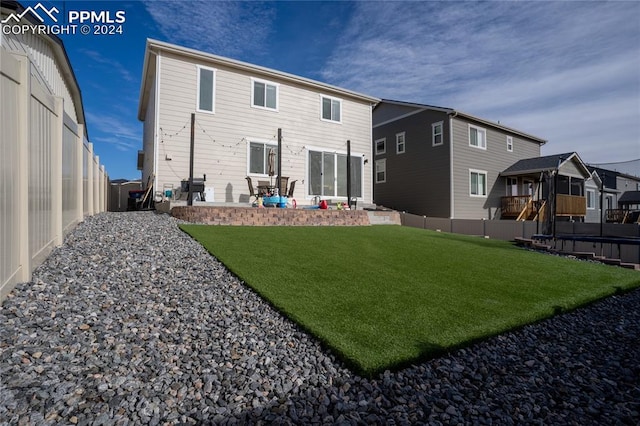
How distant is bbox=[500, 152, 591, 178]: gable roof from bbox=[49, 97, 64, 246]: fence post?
66.1 feet

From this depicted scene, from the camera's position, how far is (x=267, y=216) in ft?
29.3

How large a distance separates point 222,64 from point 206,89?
1127 millimetres

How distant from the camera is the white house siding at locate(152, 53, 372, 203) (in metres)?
10.5

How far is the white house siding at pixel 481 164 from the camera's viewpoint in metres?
16.5

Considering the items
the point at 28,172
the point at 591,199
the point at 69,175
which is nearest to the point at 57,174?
the point at 69,175

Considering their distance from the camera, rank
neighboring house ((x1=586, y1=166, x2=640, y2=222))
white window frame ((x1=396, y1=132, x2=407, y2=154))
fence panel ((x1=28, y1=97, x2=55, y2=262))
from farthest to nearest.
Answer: neighboring house ((x1=586, y1=166, x2=640, y2=222)) → white window frame ((x1=396, y1=132, x2=407, y2=154)) → fence panel ((x1=28, y1=97, x2=55, y2=262))

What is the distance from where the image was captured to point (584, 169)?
20609mm

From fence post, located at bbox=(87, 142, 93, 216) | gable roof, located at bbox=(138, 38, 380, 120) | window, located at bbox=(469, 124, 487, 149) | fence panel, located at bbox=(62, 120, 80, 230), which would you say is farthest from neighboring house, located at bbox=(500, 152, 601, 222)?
fence panel, located at bbox=(62, 120, 80, 230)

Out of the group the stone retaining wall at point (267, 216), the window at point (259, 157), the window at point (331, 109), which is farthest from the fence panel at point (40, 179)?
the window at point (331, 109)

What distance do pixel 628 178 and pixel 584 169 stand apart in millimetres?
14998

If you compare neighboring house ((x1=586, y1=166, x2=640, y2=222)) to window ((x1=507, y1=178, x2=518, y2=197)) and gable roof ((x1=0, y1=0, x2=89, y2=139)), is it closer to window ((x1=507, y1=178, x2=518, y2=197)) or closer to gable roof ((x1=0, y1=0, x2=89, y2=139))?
window ((x1=507, y1=178, x2=518, y2=197))

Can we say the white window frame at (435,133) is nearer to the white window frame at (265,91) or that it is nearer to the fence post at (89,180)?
the white window frame at (265,91)

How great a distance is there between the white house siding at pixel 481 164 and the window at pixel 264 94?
9320mm

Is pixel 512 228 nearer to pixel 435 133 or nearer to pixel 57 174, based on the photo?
pixel 435 133
